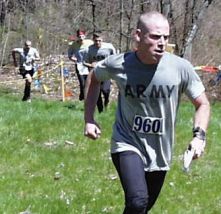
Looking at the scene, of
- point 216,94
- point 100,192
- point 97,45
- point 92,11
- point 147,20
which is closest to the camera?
point 147,20

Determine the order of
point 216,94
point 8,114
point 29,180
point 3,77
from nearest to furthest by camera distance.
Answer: point 29,180
point 8,114
point 216,94
point 3,77

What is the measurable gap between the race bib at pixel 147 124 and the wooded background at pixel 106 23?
21933mm

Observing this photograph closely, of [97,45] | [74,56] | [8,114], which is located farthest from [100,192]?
[74,56]

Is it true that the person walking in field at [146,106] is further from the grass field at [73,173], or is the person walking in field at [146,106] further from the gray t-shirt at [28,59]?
the gray t-shirt at [28,59]

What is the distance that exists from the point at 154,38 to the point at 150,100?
0.45 m

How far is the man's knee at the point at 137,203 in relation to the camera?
4500 mm

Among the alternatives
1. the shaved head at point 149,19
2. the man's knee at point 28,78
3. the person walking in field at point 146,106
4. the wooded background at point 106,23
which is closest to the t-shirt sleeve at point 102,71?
the person walking in field at point 146,106

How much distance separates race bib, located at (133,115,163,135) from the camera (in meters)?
4.66

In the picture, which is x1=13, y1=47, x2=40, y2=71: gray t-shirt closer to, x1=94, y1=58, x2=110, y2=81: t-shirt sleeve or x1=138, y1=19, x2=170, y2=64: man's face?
x1=94, y1=58, x2=110, y2=81: t-shirt sleeve

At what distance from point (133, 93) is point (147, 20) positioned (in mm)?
522

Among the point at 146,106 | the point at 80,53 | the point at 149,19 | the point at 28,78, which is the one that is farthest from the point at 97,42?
the point at 149,19

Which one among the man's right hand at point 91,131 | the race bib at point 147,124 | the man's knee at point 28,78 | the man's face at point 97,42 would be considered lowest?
the man's knee at point 28,78

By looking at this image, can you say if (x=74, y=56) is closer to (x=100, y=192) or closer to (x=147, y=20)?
(x=100, y=192)

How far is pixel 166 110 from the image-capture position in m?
4.73
